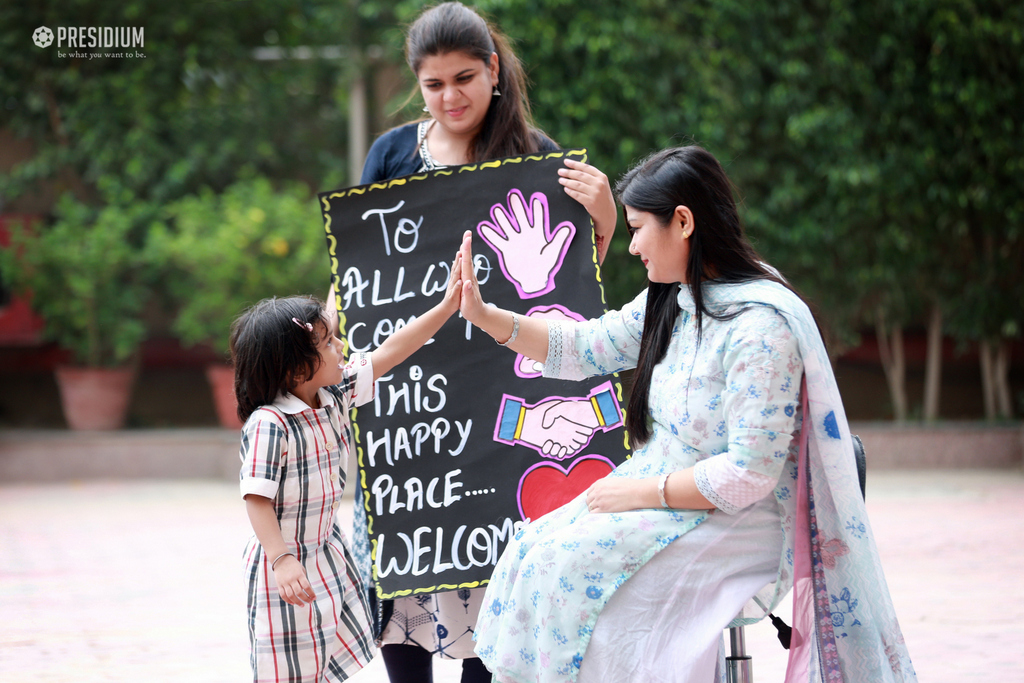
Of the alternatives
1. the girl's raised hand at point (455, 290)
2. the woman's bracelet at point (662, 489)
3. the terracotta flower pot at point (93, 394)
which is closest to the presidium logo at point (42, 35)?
the terracotta flower pot at point (93, 394)

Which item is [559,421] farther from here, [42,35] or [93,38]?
[42,35]

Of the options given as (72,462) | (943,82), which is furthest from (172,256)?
(943,82)

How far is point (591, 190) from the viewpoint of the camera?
2.26 m

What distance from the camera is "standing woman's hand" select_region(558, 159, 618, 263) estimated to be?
2.26 metres

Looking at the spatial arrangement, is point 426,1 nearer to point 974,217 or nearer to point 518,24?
point 518,24

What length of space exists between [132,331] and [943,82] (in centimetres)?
582

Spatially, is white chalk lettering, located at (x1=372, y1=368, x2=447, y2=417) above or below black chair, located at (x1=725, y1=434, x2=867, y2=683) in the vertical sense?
above

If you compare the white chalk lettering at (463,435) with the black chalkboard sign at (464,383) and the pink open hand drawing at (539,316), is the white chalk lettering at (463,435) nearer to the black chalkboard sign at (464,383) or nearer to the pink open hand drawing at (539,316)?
the black chalkboard sign at (464,383)

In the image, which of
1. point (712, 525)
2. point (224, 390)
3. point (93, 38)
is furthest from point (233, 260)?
point (712, 525)

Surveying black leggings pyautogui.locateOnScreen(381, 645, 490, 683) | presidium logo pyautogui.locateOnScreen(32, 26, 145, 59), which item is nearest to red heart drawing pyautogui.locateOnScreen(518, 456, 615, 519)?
black leggings pyautogui.locateOnScreen(381, 645, 490, 683)

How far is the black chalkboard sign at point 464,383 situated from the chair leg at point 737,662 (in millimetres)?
527

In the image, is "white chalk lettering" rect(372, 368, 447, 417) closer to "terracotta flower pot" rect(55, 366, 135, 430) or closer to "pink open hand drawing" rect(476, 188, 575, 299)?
"pink open hand drawing" rect(476, 188, 575, 299)

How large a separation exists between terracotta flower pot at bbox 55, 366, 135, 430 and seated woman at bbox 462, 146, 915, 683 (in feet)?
18.7

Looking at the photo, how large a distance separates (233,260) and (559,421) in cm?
462
